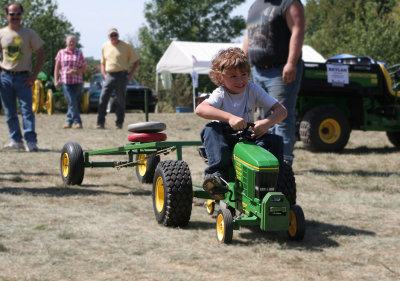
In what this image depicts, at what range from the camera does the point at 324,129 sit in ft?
29.8

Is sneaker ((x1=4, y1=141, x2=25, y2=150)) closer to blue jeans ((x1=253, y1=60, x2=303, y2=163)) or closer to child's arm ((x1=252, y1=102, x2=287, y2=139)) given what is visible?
blue jeans ((x1=253, y1=60, x2=303, y2=163))

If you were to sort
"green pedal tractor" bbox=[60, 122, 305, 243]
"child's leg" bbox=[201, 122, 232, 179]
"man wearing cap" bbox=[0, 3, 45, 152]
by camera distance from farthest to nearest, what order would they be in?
"man wearing cap" bbox=[0, 3, 45, 152] < "child's leg" bbox=[201, 122, 232, 179] < "green pedal tractor" bbox=[60, 122, 305, 243]

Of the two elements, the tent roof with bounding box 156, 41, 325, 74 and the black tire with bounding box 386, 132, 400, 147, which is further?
the tent roof with bounding box 156, 41, 325, 74

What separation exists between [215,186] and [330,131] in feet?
18.0

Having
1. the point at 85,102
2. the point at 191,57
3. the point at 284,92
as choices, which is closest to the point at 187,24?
the point at 191,57

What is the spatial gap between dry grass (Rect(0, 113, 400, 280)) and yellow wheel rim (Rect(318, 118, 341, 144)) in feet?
7.56

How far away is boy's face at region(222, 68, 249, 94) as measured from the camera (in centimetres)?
397

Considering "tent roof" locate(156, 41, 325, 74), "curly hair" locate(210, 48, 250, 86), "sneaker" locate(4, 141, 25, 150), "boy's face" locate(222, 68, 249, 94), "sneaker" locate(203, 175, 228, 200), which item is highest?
"tent roof" locate(156, 41, 325, 74)

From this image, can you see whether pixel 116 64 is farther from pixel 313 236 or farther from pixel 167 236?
pixel 313 236

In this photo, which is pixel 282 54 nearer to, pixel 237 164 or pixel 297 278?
pixel 237 164

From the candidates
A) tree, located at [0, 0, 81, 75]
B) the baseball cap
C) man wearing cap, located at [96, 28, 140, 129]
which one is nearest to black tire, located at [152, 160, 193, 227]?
man wearing cap, located at [96, 28, 140, 129]

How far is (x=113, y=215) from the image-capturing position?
449 cm

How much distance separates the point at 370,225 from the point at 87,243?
77.7 inches

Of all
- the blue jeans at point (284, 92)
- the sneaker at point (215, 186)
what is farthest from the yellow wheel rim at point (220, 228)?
the blue jeans at point (284, 92)
